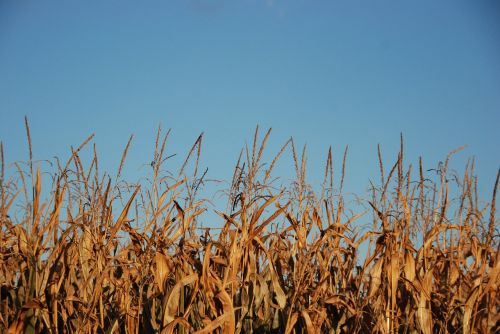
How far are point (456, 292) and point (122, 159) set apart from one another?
95.2 inches

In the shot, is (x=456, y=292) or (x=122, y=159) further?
(x=456, y=292)

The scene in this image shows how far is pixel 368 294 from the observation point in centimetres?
382

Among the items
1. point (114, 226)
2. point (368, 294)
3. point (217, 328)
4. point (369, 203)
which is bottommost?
point (217, 328)

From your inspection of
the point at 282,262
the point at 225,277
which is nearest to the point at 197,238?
the point at 282,262

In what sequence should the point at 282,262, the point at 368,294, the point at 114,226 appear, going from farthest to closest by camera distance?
the point at 282,262, the point at 368,294, the point at 114,226

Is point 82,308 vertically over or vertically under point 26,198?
under

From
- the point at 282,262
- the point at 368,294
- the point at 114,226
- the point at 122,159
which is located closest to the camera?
the point at 122,159

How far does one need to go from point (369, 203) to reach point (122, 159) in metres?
1.59

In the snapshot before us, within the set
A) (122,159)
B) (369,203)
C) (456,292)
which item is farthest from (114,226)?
(456,292)

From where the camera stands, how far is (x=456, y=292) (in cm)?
403

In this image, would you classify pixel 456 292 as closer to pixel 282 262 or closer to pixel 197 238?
pixel 282 262

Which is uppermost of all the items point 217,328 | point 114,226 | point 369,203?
point 369,203

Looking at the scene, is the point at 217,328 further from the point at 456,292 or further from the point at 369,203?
the point at 456,292

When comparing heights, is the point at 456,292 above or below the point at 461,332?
above
